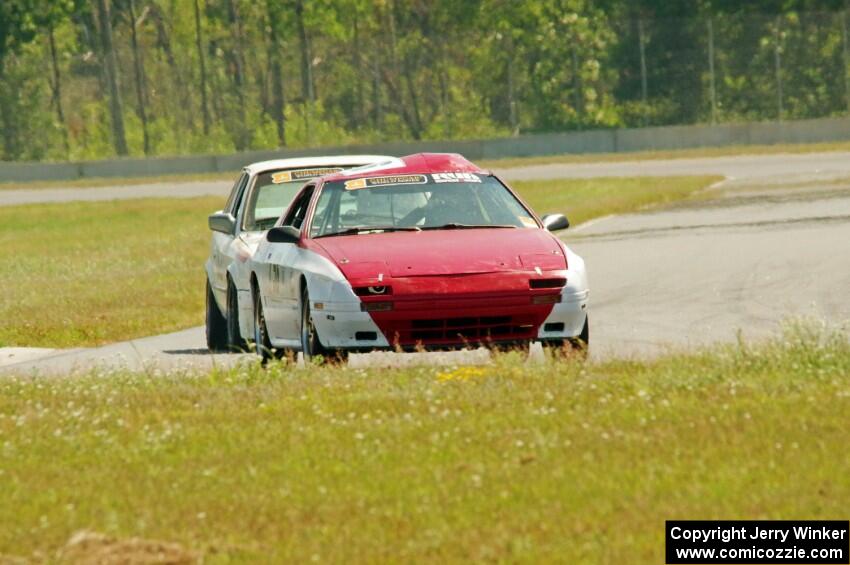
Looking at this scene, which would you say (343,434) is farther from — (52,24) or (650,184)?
(52,24)

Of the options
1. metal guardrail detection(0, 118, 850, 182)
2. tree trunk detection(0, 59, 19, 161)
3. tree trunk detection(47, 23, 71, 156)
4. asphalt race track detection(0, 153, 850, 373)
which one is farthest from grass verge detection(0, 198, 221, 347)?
tree trunk detection(47, 23, 71, 156)

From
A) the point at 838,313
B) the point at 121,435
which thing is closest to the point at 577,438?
the point at 121,435

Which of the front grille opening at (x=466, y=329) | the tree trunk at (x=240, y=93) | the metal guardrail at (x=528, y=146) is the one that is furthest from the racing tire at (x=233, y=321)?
the tree trunk at (x=240, y=93)

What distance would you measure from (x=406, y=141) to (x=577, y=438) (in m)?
53.1

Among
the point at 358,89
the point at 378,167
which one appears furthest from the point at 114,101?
the point at 378,167

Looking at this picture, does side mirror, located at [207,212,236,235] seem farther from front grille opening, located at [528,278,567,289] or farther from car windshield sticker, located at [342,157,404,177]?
front grille opening, located at [528,278,567,289]

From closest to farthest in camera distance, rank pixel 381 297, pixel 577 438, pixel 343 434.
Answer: pixel 577 438
pixel 343 434
pixel 381 297

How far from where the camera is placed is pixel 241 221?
15.8 m

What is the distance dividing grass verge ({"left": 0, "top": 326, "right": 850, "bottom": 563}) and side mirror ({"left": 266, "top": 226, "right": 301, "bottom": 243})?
1.86 metres

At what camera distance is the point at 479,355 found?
1338 centimetres

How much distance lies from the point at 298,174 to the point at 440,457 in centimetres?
844

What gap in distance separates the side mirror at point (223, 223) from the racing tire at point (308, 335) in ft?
10.5

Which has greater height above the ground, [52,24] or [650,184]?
[52,24]

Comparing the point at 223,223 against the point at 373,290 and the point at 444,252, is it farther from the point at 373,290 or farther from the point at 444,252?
the point at 373,290
